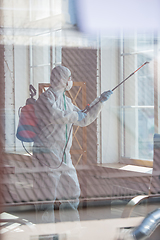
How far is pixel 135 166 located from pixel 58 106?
28 cm

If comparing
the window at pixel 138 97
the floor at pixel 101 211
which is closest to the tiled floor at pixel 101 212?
the floor at pixel 101 211

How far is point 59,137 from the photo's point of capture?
671 mm

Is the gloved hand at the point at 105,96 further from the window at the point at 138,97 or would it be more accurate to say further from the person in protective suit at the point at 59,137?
the window at the point at 138,97

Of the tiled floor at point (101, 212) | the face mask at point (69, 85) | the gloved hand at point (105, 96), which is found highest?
the face mask at point (69, 85)

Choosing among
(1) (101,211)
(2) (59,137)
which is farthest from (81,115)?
(1) (101,211)

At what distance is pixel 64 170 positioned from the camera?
0.71 m

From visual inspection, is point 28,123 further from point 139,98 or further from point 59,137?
point 139,98

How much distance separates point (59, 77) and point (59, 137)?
0.17 m

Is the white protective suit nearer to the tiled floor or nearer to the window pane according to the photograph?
the tiled floor

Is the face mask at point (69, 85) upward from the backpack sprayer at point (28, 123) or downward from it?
upward

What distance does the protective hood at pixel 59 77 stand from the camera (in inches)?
28.5

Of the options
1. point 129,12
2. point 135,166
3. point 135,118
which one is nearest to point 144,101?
point 135,118

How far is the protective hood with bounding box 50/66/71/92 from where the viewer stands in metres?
0.72

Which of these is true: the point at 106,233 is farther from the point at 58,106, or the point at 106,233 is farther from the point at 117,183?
the point at 58,106
